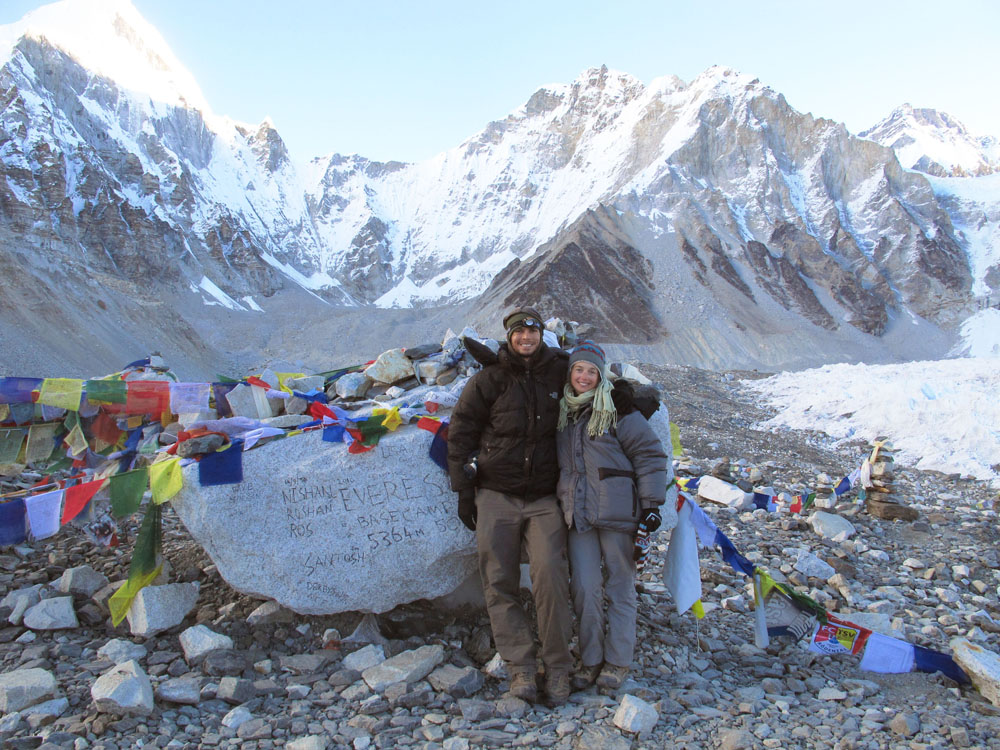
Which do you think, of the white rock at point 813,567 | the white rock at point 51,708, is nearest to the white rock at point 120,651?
the white rock at point 51,708

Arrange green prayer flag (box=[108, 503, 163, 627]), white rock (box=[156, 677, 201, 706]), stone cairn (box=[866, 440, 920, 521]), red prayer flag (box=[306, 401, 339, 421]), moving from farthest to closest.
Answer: stone cairn (box=[866, 440, 920, 521]) < red prayer flag (box=[306, 401, 339, 421]) < green prayer flag (box=[108, 503, 163, 627]) < white rock (box=[156, 677, 201, 706])

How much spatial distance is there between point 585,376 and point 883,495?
601 centimetres

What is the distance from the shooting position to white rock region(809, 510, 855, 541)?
682 cm

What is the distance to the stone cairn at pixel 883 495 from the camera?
7.63 metres

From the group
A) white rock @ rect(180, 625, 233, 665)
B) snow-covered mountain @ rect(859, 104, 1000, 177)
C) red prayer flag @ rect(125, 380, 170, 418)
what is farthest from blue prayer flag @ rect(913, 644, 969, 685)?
snow-covered mountain @ rect(859, 104, 1000, 177)

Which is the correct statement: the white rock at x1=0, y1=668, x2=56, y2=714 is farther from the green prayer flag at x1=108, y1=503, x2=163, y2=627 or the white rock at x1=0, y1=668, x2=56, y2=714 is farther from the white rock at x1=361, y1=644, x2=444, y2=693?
the white rock at x1=361, y1=644, x2=444, y2=693

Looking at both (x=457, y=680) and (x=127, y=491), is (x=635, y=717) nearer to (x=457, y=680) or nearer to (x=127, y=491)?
(x=457, y=680)

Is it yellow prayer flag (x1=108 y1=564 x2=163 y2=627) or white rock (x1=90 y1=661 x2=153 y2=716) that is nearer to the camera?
white rock (x1=90 y1=661 x2=153 y2=716)

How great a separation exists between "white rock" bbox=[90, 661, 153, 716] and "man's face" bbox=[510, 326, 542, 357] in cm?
261

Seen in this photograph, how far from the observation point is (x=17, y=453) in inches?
204

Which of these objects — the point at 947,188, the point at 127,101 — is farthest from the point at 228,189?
the point at 947,188

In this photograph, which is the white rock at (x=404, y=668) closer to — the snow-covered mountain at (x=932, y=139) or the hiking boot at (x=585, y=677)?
the hiking boot at (x=585, y=677)

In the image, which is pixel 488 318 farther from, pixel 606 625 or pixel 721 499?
pixel 606 625

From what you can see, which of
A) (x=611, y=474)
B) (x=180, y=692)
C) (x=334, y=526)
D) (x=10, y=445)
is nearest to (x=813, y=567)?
(x=611, y=474)
